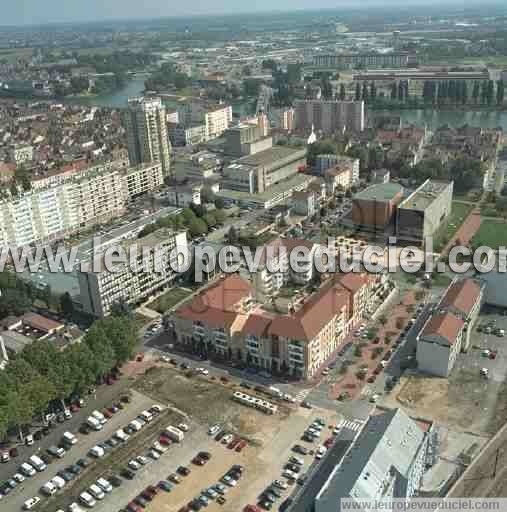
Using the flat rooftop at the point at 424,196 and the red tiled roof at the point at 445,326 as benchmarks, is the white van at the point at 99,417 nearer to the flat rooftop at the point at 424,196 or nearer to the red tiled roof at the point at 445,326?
the red tiled roof at the point at 445,326

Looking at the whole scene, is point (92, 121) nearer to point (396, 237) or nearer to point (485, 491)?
point (396, 237)

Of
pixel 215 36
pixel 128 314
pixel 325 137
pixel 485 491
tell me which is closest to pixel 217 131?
pixel 325 137

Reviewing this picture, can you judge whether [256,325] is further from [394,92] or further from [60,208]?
[394,92]

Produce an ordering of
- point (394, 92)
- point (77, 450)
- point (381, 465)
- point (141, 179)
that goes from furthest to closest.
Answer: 1. point (394, 92)
2. point (141, 179)
3. point (77, 450)
4. point (381, 465)

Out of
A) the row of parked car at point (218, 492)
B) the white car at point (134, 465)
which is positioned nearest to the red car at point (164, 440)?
the white car at point (134, 465)

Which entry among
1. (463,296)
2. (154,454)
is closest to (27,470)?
(154,454)

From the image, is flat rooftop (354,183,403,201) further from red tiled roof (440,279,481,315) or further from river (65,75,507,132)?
river (65,75,507,132)
